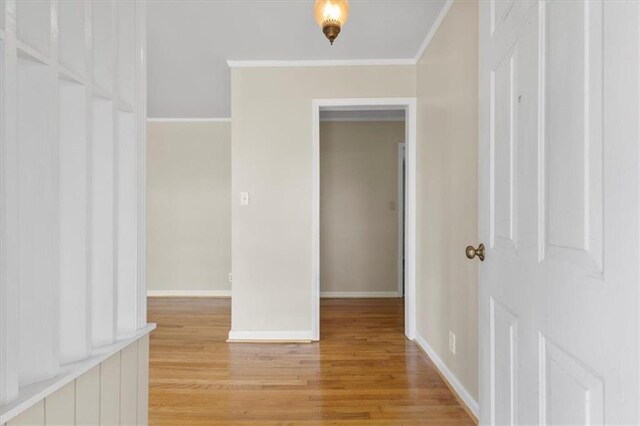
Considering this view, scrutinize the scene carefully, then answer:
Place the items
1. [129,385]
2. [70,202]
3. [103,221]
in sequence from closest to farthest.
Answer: [70,202], [103,221], [129,385]

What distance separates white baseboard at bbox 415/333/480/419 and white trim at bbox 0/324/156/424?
1.50 m

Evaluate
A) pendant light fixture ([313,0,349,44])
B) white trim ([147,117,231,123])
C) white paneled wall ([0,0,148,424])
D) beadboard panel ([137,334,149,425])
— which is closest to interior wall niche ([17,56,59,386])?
white paneled wall ([0,0,148,424])

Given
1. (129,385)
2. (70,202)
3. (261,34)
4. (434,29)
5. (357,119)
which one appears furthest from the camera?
(357,119)

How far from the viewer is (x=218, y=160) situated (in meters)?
5.03

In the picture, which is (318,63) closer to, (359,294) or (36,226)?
(36,226)

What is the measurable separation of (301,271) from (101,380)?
7.52ft

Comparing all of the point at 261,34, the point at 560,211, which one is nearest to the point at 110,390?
the point at 560,211

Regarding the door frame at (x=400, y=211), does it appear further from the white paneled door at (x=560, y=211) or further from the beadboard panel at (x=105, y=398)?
the beadboard panel at (x=105, y=398)

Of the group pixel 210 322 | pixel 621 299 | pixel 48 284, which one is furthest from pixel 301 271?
pixel 621 299

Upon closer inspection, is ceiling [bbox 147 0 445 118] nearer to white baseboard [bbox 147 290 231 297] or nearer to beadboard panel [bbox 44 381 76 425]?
beadboard panel [bbox 44 381 76 425]

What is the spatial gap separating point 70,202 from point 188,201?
14.3 feet

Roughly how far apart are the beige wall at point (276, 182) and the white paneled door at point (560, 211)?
2.11 metres

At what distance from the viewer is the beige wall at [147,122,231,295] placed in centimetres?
499

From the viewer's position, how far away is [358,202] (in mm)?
4855
